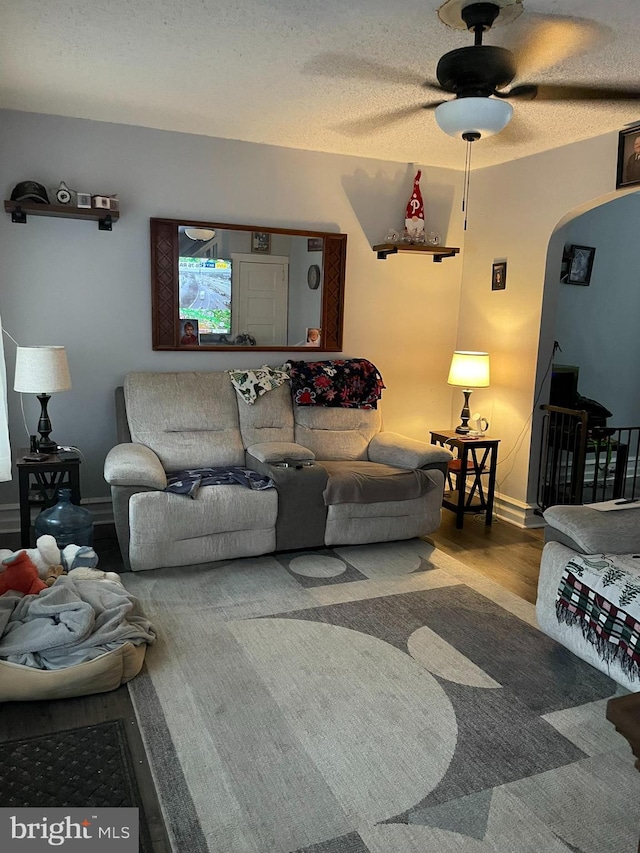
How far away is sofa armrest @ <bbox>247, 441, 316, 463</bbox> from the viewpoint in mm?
3758

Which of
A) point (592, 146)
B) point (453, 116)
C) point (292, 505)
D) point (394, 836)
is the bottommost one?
point (394, 836)

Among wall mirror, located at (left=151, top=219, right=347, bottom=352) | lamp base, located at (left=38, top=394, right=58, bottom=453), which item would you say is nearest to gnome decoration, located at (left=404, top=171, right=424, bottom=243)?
wall mirror, located at (left=151, top=219, right=347, bottom=352)

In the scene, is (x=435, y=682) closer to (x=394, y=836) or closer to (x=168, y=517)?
(x=394, y=836)

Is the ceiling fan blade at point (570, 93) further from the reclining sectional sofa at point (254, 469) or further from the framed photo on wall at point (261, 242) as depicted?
the reclining sectional sofa at point (254, 469)

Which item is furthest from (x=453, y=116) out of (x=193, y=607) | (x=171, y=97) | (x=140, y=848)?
(x=140, y=848)

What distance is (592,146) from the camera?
12.5 ft

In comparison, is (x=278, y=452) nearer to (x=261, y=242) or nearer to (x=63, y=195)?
(x=261, y=242)

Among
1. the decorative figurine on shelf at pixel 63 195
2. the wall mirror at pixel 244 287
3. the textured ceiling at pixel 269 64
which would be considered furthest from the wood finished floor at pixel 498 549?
the decorative figurine on shelf at pixel 63 195

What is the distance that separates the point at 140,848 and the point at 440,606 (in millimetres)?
1800

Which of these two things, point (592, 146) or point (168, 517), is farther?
point (592, 146)

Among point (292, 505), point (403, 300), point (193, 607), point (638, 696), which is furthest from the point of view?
point (403, 300)

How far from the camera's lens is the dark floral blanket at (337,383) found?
14.2 ft

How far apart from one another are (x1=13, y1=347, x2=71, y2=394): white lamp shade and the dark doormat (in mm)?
1902

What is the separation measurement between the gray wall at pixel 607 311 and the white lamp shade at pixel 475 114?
2970mm
